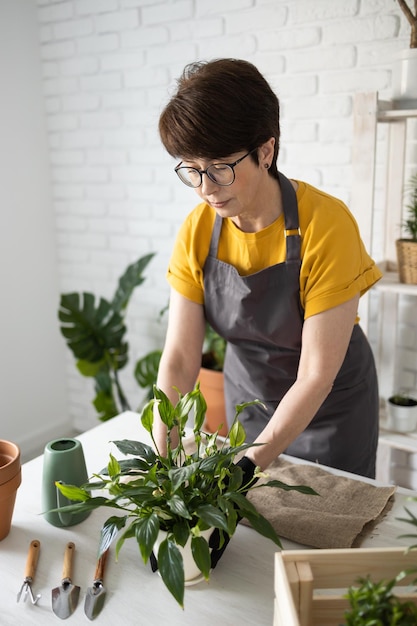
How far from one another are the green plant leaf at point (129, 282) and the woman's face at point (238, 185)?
1360 millimetres

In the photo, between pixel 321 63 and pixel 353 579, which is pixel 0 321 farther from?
pixel 353 579

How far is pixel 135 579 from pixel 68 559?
0.43ft

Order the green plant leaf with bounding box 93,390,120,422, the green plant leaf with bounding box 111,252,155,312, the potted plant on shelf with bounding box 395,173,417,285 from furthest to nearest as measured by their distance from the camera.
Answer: the green plant leaf with bounding box 93,390,120,422 → the green plant leaf with bounding box 111,252,155,312 → the potted plant on shelf with bounding box 395,173,417,285

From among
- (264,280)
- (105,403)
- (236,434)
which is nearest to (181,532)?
(236,434)

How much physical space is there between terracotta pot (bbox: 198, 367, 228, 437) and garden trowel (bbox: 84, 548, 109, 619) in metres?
1.49

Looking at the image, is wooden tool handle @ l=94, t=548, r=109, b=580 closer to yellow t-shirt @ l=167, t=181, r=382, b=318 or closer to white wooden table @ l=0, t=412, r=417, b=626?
white wooden table @ l=0, t=412, r=417, b=626

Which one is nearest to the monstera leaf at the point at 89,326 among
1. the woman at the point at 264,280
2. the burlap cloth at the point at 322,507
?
the woman at the point at 264,280

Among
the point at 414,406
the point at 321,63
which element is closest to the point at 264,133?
the point at 321,63

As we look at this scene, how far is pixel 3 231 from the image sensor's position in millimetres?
3086

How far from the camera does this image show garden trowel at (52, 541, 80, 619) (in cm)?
98

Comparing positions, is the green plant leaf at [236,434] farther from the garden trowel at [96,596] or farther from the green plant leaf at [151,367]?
the green plant leaf at [151,367]

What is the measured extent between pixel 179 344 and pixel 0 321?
1863 millimetres

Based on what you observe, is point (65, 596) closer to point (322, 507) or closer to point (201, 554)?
point (201, 554)

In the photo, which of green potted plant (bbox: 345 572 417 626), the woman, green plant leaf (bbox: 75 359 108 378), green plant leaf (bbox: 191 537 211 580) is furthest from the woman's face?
green plant leaf (bbox: 75 359 108 378)
